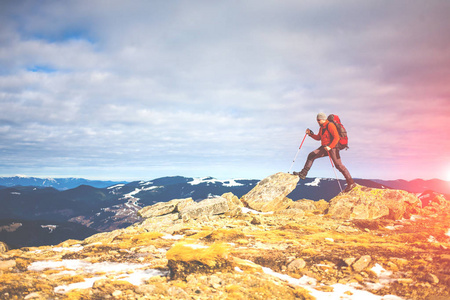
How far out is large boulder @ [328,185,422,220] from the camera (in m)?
21.5

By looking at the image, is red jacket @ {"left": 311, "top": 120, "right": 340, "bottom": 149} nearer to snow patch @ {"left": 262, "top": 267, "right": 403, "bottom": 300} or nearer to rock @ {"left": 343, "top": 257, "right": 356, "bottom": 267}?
rock @ {"left": 343, "top": 257, "right": 356, "bottom": 267}

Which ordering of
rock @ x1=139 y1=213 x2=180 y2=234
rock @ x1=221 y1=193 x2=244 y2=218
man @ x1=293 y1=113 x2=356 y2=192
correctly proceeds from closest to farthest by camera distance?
rock @ x1=139 y1=213 x2=180 y2=234, man @ x1=293 y1=113 x2=356 y2=192, rock @ x1=221 y1=193 x2=244 y2=218

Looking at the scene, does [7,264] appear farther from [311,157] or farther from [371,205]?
[371,205]

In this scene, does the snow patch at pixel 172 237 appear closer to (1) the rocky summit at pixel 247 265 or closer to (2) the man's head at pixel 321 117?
(1) the rocky summit at pixel 247 265

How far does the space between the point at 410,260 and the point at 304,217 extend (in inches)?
474

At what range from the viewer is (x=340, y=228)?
55.4 feet

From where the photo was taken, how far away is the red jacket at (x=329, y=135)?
19.5 meters

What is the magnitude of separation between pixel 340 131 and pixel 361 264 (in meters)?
13.9

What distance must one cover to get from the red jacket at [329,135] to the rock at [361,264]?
1198cm

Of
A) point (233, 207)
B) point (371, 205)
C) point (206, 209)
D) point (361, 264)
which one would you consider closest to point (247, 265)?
point (361, 264)

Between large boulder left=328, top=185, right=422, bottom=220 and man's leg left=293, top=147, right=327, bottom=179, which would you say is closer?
man's leg left=293, top=147, right=327, bottom=179

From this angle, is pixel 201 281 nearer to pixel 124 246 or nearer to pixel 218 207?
pixel 124 246

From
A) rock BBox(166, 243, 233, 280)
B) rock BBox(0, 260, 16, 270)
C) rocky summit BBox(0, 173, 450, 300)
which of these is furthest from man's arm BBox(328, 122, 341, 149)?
rock BBox(0, 260, 16, 270)

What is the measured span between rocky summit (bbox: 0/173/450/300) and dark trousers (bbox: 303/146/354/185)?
4.34 m
